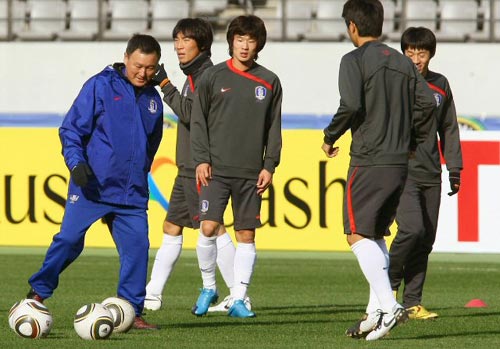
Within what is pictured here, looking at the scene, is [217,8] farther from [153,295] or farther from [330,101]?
[153,295]

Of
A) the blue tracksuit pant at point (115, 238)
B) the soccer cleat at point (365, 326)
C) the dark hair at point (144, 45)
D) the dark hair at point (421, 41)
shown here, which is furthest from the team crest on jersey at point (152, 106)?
the dark hair at point (421, 41)

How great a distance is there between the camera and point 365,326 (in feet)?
25.0

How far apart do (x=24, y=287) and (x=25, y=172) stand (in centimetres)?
536

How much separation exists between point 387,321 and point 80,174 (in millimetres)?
1974

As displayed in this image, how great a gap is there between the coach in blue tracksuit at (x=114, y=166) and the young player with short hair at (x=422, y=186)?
6.62 ft

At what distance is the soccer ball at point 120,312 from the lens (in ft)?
26.0

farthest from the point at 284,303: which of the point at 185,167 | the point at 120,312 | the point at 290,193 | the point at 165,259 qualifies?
the point at 290,193

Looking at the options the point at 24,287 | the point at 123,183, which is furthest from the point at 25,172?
the point at 123,183

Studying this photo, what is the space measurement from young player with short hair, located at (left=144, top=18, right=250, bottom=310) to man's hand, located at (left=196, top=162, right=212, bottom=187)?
22.9 inches

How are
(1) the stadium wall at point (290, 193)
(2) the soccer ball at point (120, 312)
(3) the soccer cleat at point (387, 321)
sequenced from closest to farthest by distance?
(3) the soccer cleat at point (387, 321) → (2) the soccer ball at point (120, 312) → (1) the stadium wall at point (290, 193)

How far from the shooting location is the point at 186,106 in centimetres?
953

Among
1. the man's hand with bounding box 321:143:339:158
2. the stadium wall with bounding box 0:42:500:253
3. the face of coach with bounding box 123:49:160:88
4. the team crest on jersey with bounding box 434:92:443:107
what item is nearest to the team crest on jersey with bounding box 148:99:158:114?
the face of coach with bounding box 123:49:160:88

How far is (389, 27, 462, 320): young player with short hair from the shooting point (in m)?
9.21

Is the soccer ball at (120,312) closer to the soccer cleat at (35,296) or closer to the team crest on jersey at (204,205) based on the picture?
the soccer cleat at (35,296)
